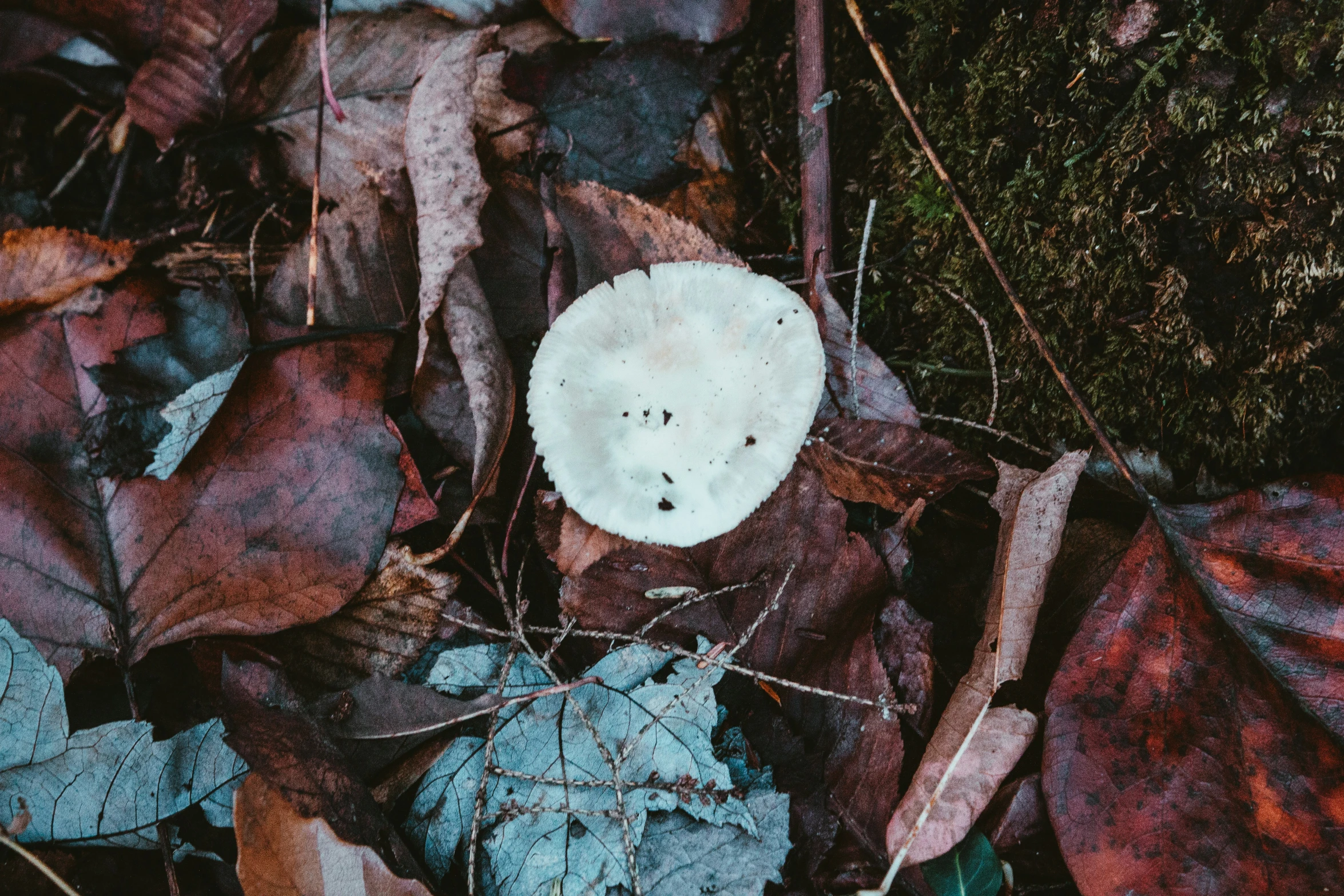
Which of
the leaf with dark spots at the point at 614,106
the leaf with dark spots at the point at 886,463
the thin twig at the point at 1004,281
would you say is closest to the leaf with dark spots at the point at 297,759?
the leaf with dark spots at the point at 886,463

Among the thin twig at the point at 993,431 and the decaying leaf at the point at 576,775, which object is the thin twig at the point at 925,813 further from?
the thin twig at the point at 993,431

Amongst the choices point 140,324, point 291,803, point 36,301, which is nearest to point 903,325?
point 291,803

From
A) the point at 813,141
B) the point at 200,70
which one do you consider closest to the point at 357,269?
the point at 200,70

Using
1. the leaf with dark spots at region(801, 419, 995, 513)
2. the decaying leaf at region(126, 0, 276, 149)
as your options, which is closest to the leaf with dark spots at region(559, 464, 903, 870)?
the leaf with dark spots at region(801, 419, 995, 513)

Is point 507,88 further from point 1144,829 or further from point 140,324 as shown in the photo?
point 1144,829

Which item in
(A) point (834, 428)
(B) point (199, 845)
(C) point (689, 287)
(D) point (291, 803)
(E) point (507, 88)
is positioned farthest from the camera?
(E) point (507, 88)

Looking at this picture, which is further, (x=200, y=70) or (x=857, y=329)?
(x=200, y=70)

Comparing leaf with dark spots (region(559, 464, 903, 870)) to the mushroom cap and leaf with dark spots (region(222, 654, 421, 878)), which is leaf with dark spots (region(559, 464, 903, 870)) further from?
leaf with dark spots (region(222, 654, 421, 878))

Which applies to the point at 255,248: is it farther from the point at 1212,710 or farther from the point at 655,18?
the point at 1212,710
